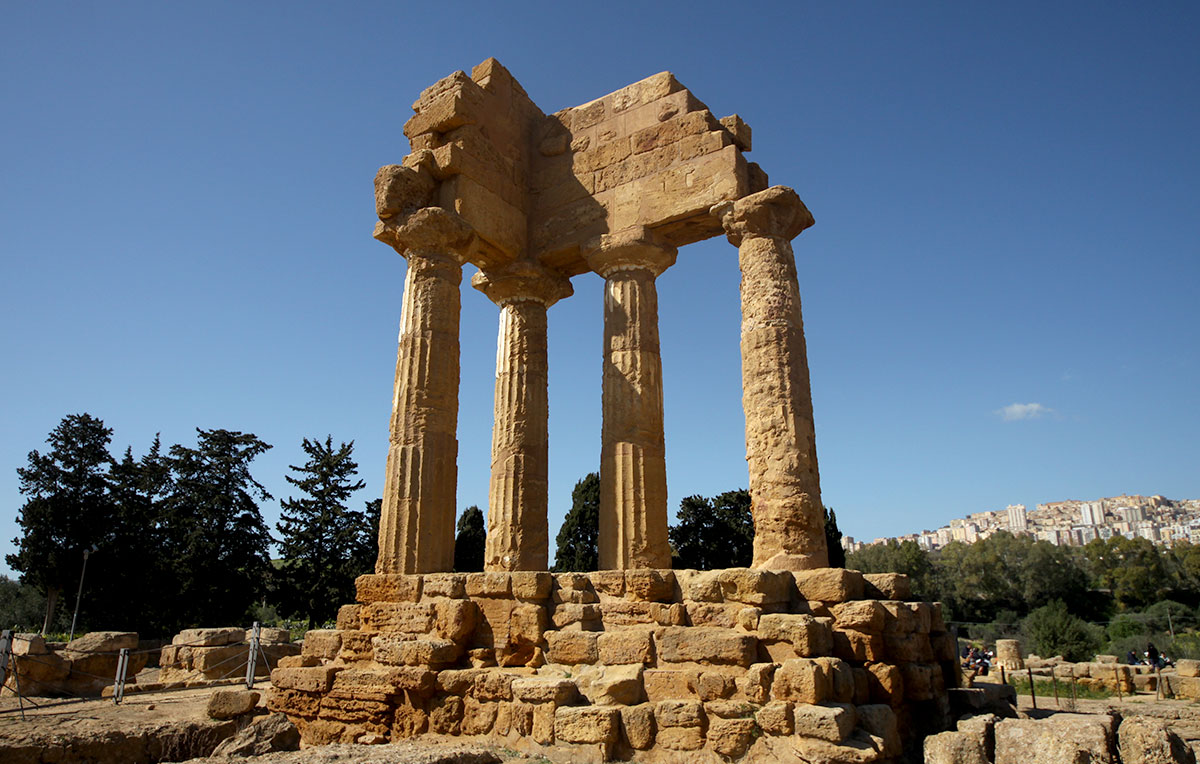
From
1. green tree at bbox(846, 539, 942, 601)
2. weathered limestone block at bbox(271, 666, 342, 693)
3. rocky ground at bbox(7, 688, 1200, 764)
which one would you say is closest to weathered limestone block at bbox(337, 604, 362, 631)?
weathered limestone block at bbox(271, 666, 342, 693)

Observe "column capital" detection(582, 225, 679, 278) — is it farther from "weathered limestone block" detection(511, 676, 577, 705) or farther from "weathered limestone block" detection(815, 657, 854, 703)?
"weathered limestone block" detection(815, 657, 854, 703)

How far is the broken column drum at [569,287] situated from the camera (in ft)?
35.8

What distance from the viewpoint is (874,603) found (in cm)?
833

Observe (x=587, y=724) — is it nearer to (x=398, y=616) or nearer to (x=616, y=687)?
(x=616, y=687)

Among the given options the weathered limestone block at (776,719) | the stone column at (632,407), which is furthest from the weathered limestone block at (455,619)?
the weathered limestone block at (776,719)

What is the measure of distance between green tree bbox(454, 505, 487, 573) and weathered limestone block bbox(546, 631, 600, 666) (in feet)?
79.6

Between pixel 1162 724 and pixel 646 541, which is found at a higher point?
pixel 646 541

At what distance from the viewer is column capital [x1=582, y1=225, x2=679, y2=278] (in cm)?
1273

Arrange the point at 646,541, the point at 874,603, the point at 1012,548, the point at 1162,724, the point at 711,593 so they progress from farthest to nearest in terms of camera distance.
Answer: the point at 1012,548 → the point at 646,541 → the point at 711,593 → the point at 874,603 → the point at 1162,724

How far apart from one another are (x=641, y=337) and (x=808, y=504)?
3.95 metres

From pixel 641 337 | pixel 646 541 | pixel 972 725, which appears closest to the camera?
pixel 972 725

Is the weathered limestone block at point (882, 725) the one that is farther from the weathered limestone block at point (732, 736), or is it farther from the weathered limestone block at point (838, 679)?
the weathered limestone block at point (732, 736)

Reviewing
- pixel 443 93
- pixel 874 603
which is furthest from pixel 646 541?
pixel 443 93

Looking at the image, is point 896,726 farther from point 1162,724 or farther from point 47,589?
point 47,589
